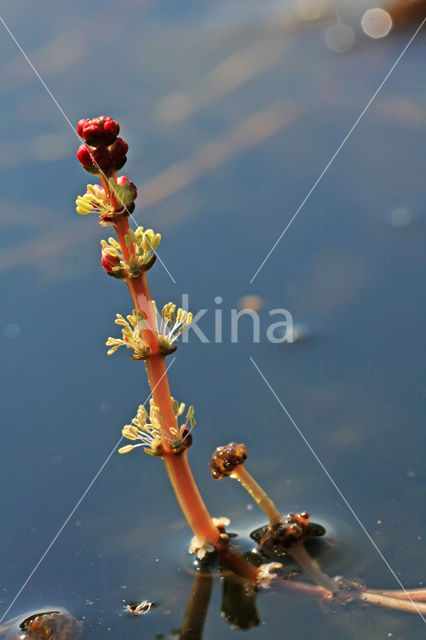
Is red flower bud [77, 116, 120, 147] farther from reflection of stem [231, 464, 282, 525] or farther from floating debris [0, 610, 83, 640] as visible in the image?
floating debris [0, 610, 83, 640]

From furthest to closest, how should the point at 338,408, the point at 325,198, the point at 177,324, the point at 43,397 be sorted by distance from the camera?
the point at 325,198 < the point at 43,397 < the point at 338,408 < the point at 177,324

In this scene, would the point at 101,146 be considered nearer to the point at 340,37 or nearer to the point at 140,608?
the point at 140,608

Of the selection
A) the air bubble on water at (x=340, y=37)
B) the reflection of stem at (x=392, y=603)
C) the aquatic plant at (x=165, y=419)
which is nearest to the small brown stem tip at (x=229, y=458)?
the aquatic plant at (x=165, y=419)

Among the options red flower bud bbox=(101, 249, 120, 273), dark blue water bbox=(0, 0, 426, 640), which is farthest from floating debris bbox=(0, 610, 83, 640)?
red flower bud bbox=(101, 249, 120, 273)

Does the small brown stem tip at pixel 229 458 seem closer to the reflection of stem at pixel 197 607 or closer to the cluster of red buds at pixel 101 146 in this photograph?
the reflection of stem at pixel 197 607

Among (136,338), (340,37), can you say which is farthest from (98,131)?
(340,37)

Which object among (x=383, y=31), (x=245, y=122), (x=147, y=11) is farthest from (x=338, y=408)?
(x=147, y=11)

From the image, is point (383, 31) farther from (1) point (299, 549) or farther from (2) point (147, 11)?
(1) point (299, 549)
